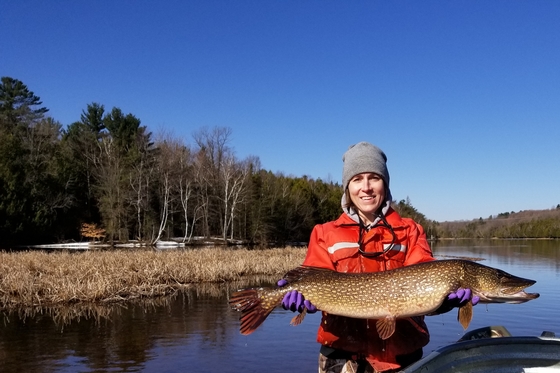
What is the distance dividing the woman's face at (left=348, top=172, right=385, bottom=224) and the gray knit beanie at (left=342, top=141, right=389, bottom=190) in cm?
4

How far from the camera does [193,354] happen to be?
841 cm

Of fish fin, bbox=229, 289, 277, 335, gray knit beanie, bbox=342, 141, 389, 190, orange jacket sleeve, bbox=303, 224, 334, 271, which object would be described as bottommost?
fish fin, bbox=229, 289, 277, 335

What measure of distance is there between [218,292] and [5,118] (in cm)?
4137

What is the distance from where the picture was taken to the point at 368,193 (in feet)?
9.81

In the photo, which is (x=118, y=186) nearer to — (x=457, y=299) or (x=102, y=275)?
(x=102, y=275)

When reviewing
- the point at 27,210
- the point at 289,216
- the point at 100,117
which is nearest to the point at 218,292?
the point at 27,210

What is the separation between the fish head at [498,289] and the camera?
294cm

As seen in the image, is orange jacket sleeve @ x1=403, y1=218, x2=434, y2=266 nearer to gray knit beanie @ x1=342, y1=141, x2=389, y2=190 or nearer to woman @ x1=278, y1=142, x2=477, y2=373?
woman @ x1=278, y1=142, x2=477, y2=373

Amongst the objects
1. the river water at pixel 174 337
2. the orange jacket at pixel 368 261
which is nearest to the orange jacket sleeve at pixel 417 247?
the orange jacket at pixel 368 261

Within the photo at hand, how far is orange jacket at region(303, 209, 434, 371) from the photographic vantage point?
2.84m

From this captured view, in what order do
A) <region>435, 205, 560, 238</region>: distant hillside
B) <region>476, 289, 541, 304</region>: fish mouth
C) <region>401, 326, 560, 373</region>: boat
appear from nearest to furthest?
<region>401, 326, 560, 373</region>: boat → <region>476, 289, 541, 304</region>: fish mouth → <region>435, 205, 560, 238</region>: distant hillside

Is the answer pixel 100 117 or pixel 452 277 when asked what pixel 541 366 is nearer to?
pixel 452 277

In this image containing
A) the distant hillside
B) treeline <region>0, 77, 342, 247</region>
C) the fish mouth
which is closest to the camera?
the fish mouth

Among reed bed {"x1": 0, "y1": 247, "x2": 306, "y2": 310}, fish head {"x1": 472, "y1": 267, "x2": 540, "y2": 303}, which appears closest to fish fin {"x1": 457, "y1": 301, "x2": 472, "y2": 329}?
fish head {"x1": 472, "y1": 267, "x2": 540, "y2": 303}
